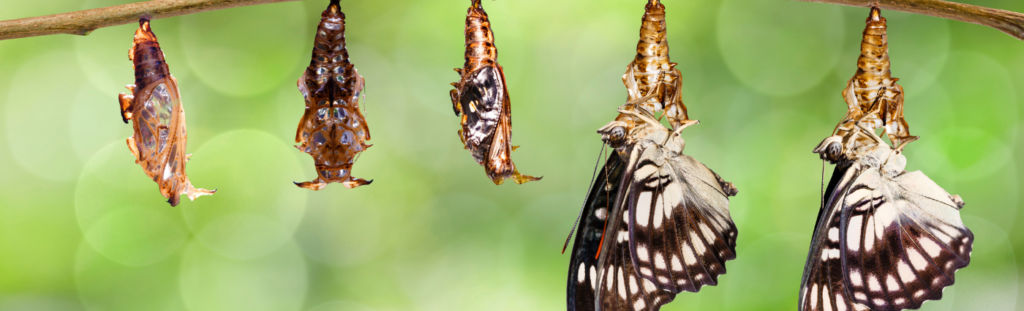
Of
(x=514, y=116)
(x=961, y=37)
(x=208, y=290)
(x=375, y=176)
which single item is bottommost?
(x=208, y=290)

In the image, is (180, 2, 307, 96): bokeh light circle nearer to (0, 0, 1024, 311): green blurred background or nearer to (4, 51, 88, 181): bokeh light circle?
(0, 0, 1024, 311): green blurred background

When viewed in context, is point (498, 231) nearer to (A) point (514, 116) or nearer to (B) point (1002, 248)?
(A) point (514, 116)

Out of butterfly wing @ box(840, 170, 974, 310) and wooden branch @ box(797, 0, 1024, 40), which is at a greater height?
wooden branch @ box(797, 0, 1024, 40)

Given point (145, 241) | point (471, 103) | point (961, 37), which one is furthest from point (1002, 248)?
point (145, 241)

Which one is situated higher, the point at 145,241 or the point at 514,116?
the point at 514,116

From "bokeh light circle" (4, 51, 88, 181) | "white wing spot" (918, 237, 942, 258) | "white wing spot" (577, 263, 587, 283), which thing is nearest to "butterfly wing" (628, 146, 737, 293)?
"white wing spot" (577, 263, 587, 283)

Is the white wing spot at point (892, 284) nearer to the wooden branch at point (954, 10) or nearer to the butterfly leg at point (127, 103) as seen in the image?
the wooden branch at point (954, 10)

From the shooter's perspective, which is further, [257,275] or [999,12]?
[257,275]
